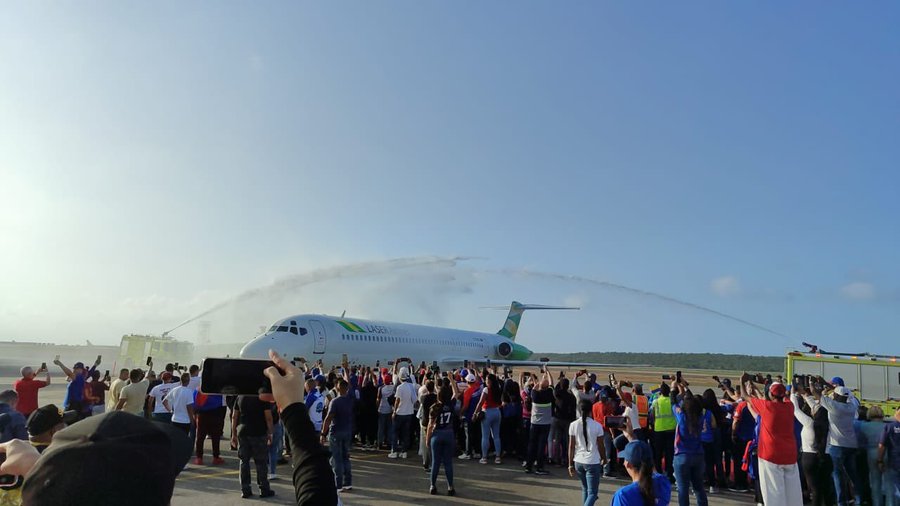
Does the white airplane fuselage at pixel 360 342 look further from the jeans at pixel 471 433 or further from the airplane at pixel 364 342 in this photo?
the jeans at pixel 471 433

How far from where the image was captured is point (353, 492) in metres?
9.30

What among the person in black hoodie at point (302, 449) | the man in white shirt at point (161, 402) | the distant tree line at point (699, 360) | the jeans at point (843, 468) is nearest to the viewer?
the person in black hoodie at point (302, 449)

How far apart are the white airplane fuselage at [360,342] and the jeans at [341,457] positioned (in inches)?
371

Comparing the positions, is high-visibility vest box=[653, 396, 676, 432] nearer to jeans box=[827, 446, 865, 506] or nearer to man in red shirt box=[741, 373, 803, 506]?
jeans box=[827, 446, 865, 506]

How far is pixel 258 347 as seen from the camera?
21172 millimetres

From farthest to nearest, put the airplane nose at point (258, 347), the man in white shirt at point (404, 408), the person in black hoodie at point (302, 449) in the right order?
1. the airplane nose at point (258, 347)
2. the man in white shirt at point (404, 408)
3. the person in black hoodie at point (302, 449)

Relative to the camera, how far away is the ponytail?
4645 millimetres

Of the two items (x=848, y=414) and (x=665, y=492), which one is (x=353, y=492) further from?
(x=848, y=414)

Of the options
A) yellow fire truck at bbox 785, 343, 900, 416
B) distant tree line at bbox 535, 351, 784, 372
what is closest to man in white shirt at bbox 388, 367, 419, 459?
yellow fire truck at bbox 785, 343, 900, 416

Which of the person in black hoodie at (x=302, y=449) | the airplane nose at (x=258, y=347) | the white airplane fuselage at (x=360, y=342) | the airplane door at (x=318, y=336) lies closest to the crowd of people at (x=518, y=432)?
the person in black hoodie at (x=302, y=449)

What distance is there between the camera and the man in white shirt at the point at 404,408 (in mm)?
12641

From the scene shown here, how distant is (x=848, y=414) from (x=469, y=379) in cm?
855

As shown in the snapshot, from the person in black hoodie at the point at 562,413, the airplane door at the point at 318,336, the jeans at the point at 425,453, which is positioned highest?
the airplane door at the point at 318,336

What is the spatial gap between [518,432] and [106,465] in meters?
12.6
